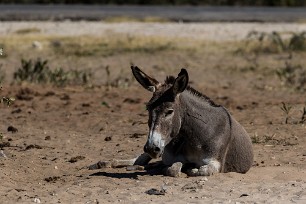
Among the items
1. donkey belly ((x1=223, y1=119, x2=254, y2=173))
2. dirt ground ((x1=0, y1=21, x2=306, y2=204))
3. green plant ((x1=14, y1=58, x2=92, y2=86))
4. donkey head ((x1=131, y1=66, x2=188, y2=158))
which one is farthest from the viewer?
green plant ((x1=14, y1=58, x2=92, y2=86))

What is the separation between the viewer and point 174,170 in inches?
485

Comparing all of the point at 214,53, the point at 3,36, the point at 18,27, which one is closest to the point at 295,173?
the point at 214,53

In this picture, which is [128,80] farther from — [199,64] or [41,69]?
[199,64]

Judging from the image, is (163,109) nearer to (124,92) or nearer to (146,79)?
(146,79)

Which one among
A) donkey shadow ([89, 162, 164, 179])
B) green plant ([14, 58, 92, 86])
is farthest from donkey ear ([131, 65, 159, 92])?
green plant ([14, 58, 92, 86])

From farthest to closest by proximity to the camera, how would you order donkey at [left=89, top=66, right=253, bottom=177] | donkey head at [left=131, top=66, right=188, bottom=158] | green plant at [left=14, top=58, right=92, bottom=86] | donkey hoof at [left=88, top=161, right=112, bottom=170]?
1. green plant at [left=14, top=58, right=92, bottom=86]
2. donkey hoof at [left=88, top=161, right=112, bottom=170]
3. donkey at [left=89, top=66, right=253, bottom=177]
4. donkey head at [left=131, top=66, right=188, bottom=158]

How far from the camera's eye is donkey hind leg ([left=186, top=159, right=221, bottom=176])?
1234 cm

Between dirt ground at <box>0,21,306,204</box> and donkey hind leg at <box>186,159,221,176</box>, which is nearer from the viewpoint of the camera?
A: dirt ground at <box>0,21,306,204</box>

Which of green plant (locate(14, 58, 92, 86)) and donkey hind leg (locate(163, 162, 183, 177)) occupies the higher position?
donkey hind leg (locate(163, 162, 183, 177))

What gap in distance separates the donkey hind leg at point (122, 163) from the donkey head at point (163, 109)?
3.76ft

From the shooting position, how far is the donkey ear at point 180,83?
12.0m

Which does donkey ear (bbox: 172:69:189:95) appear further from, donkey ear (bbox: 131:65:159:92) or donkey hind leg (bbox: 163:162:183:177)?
donkey hind leg (bbox: 163:162:183:177)

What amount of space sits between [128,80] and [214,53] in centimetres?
641

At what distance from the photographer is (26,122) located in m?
17.9
